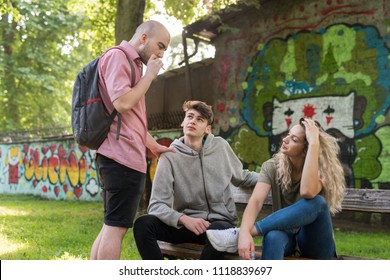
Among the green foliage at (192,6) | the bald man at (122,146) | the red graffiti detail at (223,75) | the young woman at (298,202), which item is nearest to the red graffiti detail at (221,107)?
the red graffiti detail at (223,75)

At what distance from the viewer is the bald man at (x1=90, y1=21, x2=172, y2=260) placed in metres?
2.89

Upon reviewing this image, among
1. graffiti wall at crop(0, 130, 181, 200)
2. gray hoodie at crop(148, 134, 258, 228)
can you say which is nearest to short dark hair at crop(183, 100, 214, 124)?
gray hoodie at crop(148, 134, 258, 228)

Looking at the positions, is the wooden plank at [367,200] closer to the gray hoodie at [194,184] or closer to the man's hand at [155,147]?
the gray hoodie at [194,184]

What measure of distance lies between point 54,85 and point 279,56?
1340 centimetres

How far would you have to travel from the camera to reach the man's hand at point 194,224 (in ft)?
10.9

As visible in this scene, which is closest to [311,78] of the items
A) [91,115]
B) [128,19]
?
[128,19]

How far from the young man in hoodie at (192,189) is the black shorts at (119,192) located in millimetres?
393

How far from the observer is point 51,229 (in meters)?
7.44

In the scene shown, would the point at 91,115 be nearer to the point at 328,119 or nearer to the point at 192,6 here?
the point at 328,119
